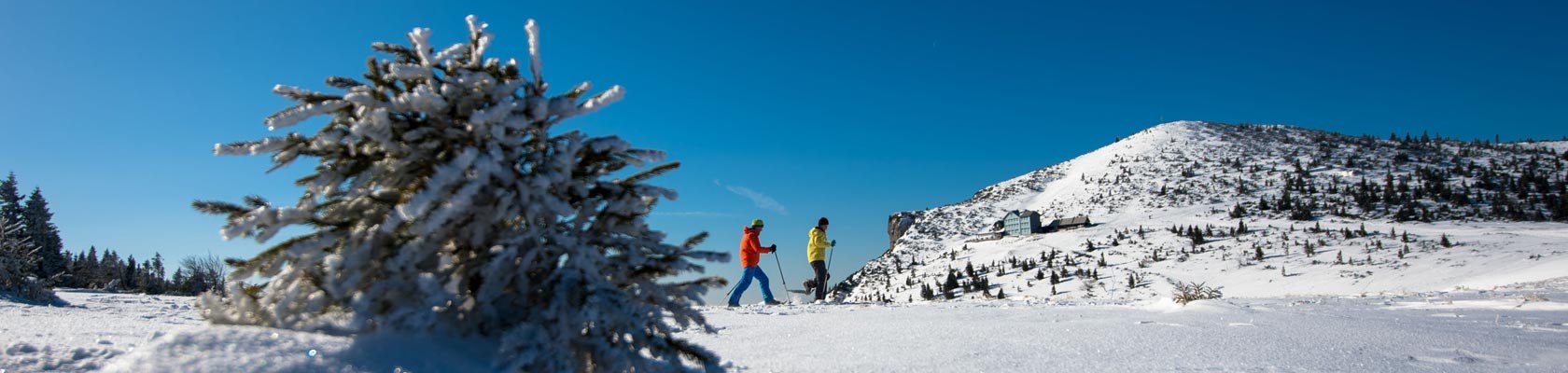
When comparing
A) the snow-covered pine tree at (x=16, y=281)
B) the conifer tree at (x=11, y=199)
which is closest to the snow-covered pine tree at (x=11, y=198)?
the conifer tree at (x=11, y=199)

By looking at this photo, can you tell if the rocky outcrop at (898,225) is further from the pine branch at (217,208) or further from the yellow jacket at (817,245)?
the pine branch at (217,208)

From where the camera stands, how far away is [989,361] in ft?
11.3

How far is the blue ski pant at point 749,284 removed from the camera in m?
11.2

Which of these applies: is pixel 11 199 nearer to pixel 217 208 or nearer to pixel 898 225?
pixel 217 208

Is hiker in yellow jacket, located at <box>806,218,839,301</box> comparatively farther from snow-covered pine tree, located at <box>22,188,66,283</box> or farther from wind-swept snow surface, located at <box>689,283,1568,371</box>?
snow-covered pine tree, located at <box>22,188,66,283</box>

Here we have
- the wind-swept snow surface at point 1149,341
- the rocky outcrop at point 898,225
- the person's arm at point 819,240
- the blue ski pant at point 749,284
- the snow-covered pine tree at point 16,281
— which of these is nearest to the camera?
the wind-swept snow surface at point 1149,341

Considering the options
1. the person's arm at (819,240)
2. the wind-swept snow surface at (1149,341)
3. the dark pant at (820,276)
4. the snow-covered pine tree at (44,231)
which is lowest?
the wind-swept snow surface at (1149,341)

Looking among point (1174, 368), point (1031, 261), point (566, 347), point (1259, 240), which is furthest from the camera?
point (1031, 261)

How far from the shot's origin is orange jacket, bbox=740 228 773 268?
11.3 meters

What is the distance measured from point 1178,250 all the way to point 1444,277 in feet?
35.8

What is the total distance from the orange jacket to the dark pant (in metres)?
1.60

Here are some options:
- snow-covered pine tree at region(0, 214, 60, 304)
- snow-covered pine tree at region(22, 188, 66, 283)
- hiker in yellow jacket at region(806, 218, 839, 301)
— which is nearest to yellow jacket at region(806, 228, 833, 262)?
hiker in yellow jacket at region(806, 218, 839, 301)

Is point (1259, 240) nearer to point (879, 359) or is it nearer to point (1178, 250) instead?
point (1178, 250)

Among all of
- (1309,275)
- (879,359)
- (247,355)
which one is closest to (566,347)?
(247,355)
